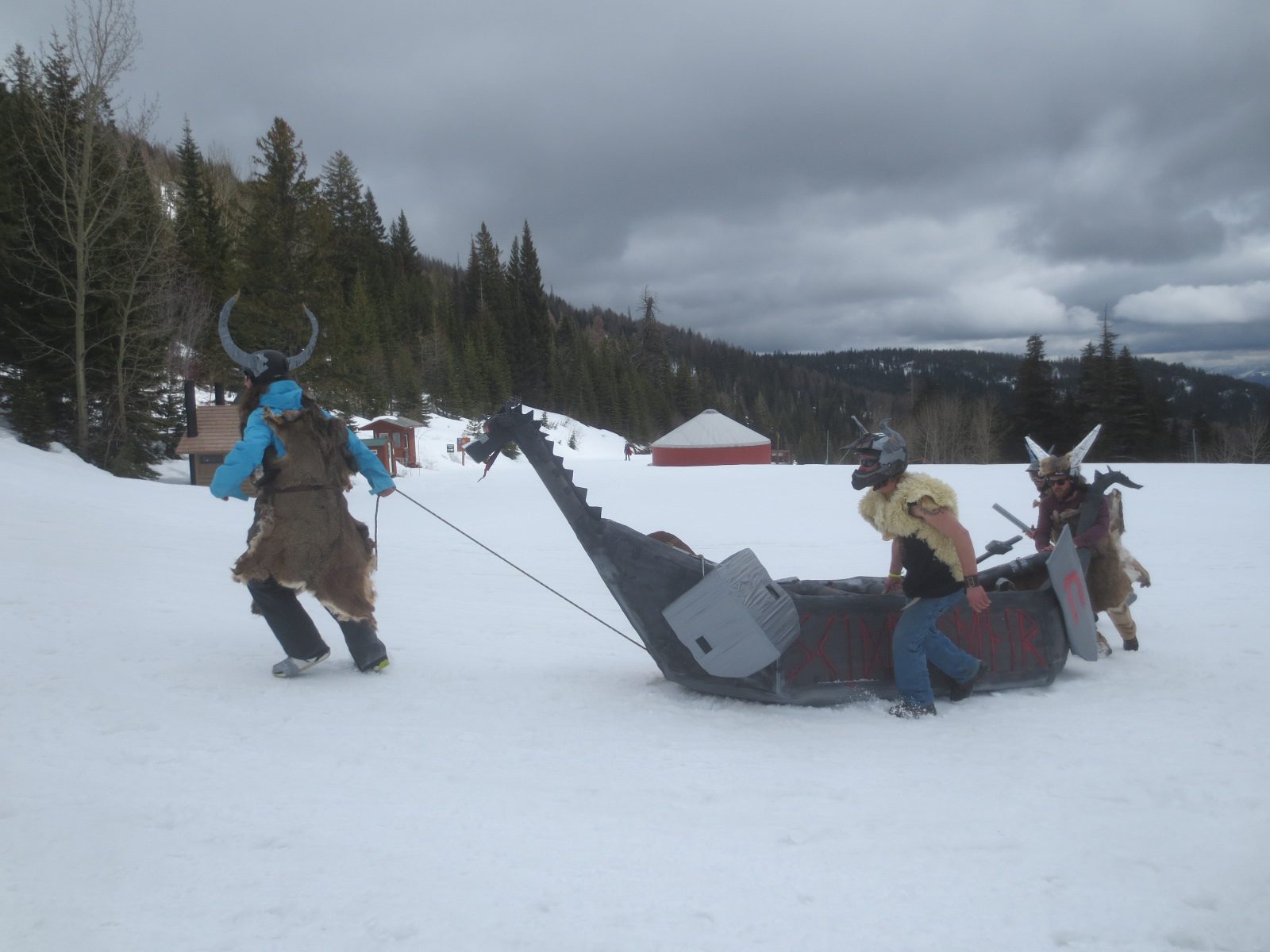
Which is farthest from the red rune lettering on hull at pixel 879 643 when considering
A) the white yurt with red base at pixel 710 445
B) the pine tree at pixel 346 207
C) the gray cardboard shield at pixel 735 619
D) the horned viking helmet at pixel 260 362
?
the pine tree at pixel 346 207

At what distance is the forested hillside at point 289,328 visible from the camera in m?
21.3

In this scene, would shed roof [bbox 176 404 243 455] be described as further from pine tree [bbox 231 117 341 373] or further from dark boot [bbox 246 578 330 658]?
dark boot [bbox 246 578 330 658]

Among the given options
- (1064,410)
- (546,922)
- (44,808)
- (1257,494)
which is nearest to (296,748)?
(44,808)

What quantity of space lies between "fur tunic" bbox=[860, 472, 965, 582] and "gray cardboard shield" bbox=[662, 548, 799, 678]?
26.8 inches

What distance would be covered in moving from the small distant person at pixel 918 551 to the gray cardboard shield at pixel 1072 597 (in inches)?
39.3

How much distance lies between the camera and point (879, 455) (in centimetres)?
401

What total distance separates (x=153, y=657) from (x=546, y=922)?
3534 mm

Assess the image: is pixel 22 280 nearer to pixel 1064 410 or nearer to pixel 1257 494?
pixel 1257 494

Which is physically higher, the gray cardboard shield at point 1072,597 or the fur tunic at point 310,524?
the fur tunic at point 310,524

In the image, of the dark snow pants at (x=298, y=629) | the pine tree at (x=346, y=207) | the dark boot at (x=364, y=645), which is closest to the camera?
the dark snow pants at (x=298, y=629)

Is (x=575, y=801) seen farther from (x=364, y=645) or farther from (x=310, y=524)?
(x=310, y=524)

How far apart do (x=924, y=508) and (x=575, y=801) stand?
2.29m

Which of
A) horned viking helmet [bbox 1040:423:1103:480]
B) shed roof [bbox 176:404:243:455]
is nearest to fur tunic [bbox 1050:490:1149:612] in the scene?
horned viking helmet [bbox 1040:423:1103:480]

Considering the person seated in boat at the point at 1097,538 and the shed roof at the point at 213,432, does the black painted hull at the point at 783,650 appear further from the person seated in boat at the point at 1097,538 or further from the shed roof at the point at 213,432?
the shed roof at the point at 213,432
